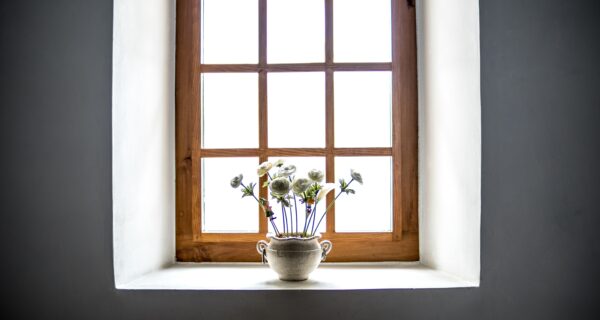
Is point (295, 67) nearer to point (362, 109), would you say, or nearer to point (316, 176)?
point (362, 109)

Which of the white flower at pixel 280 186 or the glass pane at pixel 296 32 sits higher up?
the glass pane at pixel 296 32

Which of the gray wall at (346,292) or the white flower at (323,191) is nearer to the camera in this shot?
the gray wall at (346,292)

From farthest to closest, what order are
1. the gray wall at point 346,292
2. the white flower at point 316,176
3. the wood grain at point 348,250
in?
the wood grain at point 348,250 → the white flower at point 316,176 → the gray wall at point 346,292

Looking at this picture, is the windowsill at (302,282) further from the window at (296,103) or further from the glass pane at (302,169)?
the glass pane at (302,169)

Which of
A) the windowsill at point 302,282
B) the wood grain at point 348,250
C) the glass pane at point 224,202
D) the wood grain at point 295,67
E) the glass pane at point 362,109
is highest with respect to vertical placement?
A: the wood grain at point 295,67

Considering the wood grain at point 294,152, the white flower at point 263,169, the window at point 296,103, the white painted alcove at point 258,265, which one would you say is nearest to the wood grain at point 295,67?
the window at point 296,103

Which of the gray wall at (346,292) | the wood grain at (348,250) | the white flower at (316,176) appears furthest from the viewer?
the wood grain at (348,250)

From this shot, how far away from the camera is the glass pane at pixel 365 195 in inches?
65.0

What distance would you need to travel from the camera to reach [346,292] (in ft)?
4.29

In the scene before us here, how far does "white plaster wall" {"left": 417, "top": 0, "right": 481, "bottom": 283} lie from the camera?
1.33 meters

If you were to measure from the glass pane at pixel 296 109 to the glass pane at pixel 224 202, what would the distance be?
157 mm

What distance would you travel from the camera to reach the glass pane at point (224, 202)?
5.47ft

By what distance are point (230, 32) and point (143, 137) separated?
500 millimetres
